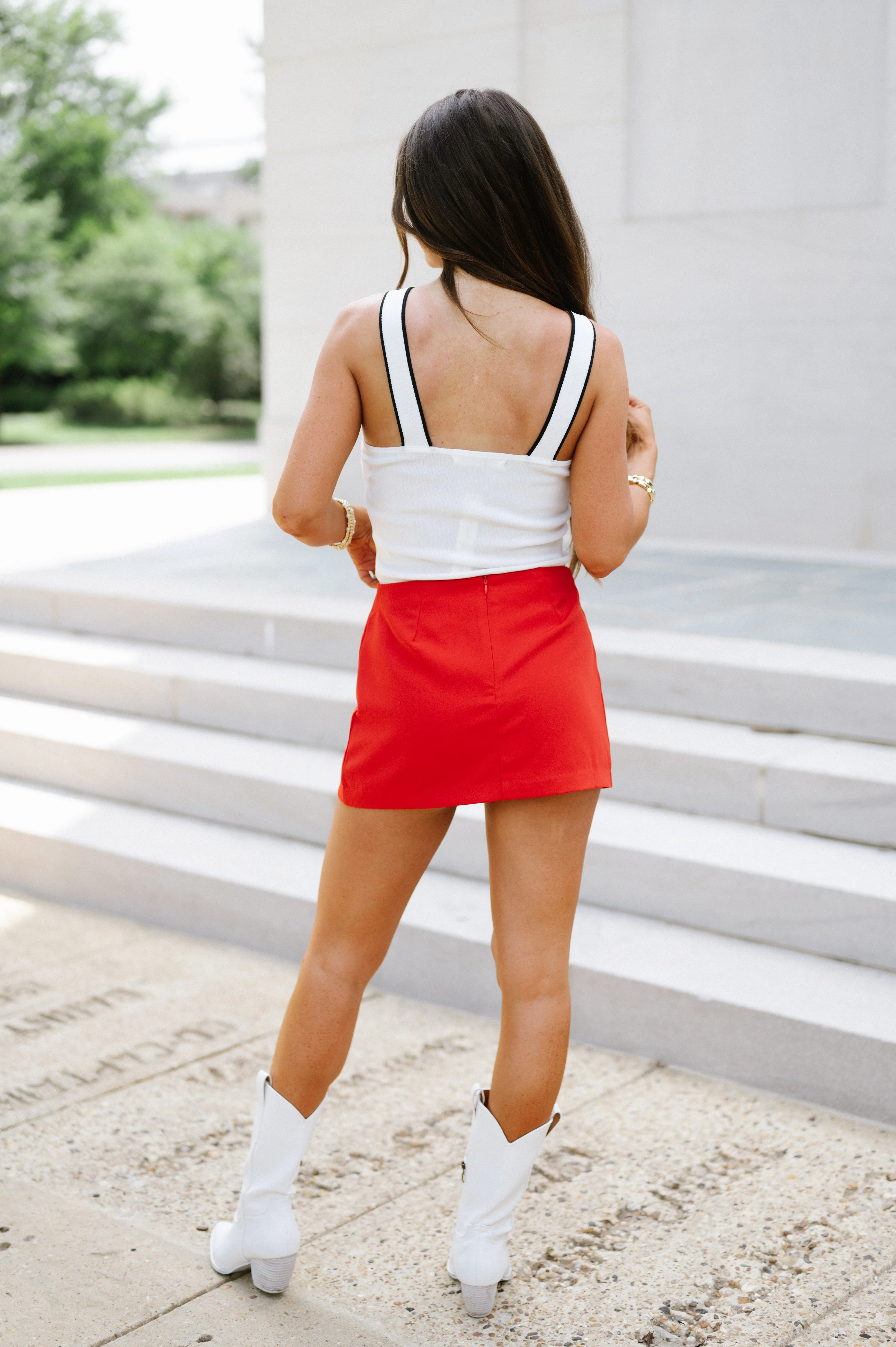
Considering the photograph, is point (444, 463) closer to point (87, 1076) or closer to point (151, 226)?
point (87, 1076)

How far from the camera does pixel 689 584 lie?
6711 mm

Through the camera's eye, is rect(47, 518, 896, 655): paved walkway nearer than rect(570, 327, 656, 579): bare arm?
No

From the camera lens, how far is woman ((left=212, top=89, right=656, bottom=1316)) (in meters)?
2.06

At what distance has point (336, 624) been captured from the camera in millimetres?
5426

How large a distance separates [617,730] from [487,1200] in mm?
2325

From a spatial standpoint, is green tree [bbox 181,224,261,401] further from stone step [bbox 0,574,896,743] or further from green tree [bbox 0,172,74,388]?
stone step [bbox 0,574,896,743]

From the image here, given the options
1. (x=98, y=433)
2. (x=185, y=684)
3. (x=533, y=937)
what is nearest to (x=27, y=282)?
(x=98, y=433)

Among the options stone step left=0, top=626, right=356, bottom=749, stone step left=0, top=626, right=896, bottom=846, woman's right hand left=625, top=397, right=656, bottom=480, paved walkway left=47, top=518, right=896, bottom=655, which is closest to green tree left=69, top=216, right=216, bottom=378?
paved walkway left=47, top=518, right=896, bottom=655

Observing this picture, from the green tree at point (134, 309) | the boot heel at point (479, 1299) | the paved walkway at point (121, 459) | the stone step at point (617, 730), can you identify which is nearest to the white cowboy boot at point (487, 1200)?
the boot heel at point (479, 1299)

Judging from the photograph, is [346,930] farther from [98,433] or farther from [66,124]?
[66,124]

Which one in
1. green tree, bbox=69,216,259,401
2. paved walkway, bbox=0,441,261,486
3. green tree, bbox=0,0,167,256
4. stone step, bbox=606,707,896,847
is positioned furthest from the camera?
green tree, bbox=0,0,167,256

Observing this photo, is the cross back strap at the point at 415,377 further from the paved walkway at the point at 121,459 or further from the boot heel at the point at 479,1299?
the paved walkway at the point at 121,459

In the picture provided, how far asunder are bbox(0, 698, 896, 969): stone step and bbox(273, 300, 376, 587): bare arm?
1963mm

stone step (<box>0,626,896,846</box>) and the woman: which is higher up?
the woman
